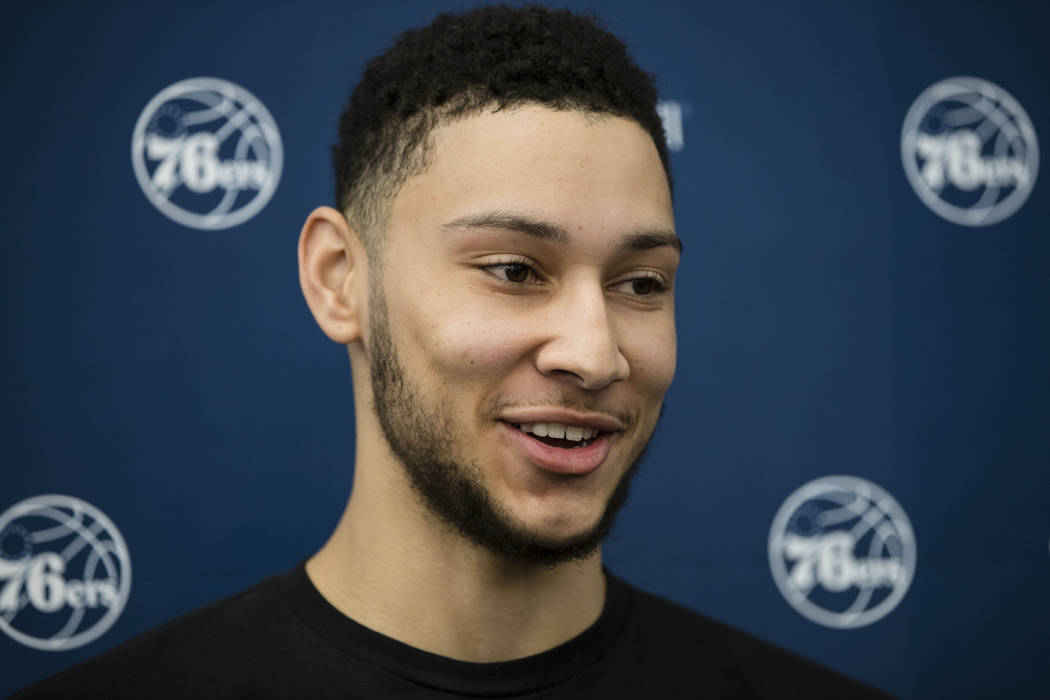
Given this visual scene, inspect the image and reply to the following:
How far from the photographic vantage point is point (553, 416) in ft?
3.11

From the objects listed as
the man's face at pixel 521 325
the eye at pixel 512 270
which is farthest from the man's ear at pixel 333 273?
the eye at pixel 512 270

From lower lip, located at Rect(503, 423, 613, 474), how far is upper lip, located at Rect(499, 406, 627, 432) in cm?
2

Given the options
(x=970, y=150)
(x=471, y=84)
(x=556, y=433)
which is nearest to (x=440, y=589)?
(x=556, y=433)

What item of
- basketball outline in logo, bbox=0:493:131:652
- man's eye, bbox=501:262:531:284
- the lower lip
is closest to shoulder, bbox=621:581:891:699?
the lower lip

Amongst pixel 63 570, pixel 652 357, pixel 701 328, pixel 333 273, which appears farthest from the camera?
pixel 701 328

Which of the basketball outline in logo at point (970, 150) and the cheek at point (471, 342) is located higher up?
the basketball outline in logo at point (970, 150)

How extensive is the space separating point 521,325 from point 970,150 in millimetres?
1350

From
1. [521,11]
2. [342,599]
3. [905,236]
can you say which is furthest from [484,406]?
[905,236]

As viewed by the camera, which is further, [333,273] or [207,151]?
[207,151]

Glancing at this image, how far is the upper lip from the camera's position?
3.10 feet

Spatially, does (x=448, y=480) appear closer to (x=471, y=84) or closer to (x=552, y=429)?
(x=552, y=429)

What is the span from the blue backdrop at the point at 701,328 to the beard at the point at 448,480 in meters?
0.65

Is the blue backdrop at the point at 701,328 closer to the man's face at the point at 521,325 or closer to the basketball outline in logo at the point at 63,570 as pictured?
the basketball outline in logo at the point at 63,570

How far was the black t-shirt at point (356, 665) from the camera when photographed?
992 mm
